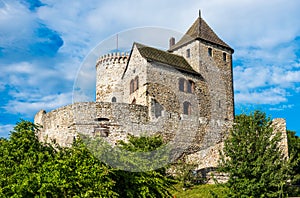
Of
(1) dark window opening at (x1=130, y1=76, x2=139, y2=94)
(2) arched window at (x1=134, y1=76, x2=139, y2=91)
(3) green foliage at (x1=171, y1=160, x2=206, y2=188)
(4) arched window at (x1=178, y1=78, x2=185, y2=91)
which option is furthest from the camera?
(4) arched window at (x1=178, y1=78, x2=185, y2=91)

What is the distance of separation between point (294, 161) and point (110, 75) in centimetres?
2356

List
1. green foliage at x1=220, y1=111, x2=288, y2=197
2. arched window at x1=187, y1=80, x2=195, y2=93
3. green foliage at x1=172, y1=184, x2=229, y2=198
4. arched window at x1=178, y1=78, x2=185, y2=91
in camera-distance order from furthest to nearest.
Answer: arched window at x1=187, y1=80, x2=195, y2=93, arched window at x1=178, y1=78, x2=185, y2=91, green foliage at x1=172, y1=184, x2=229, y2=198, green foliage at x1=220, y1=111, x2=288, y2=197

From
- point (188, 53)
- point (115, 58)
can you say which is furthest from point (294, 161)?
point (115, 58)

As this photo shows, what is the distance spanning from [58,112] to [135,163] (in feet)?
52.6

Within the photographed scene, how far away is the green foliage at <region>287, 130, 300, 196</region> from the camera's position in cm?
2003

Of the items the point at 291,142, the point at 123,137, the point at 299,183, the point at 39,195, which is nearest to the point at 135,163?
the point at 39,195

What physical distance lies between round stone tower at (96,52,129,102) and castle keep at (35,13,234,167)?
12cm

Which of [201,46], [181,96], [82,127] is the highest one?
[201,46]

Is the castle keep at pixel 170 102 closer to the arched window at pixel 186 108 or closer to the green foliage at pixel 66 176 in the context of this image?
the arched window at pixel 186 108

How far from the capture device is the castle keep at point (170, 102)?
93.0ft

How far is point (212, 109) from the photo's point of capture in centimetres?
3478

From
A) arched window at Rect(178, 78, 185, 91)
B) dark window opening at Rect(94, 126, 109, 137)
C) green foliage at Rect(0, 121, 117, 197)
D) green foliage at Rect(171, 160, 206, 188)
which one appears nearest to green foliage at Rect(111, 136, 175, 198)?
green foliage at Rect(0, 121, 117, 197)

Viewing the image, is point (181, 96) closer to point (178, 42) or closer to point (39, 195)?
point (178, 42)

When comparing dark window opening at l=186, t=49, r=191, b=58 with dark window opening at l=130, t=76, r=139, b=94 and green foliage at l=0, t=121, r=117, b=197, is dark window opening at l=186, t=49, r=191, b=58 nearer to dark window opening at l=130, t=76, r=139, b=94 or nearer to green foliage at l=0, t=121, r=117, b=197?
dark window opening at l=130, t=76, r=139, b=94
